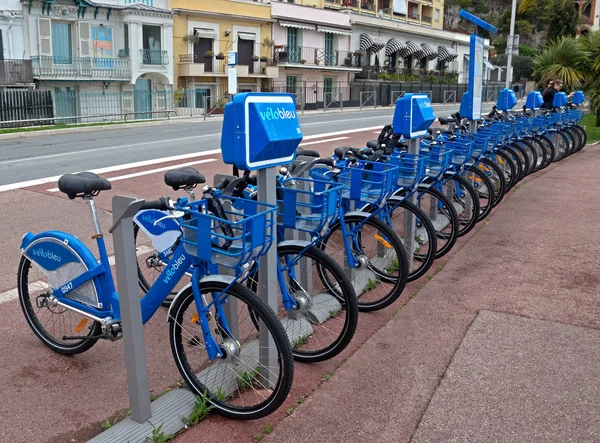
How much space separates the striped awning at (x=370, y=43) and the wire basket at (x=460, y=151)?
40.4 m

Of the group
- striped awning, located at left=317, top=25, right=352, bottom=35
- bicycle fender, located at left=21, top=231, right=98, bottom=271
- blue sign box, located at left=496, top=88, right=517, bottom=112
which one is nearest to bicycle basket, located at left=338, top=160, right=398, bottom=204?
bicycle fender, located at left=21, top=231, right=98, bottom=271

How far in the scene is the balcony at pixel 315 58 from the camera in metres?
39.2

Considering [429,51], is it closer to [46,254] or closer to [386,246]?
[386,246]

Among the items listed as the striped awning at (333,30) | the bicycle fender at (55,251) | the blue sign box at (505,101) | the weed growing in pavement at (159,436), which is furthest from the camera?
the striped awning at (333,30)

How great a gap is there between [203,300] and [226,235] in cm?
36

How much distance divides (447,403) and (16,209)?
631 cm

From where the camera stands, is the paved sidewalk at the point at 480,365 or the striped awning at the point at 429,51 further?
the striped awning at the point at 429,51

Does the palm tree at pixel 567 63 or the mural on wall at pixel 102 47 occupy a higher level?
the mural on wall at pixel 102 47

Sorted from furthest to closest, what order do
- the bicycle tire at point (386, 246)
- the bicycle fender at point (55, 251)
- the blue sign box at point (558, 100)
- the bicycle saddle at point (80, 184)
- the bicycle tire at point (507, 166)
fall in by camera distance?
the blue sign box at point (558, 100), the bicycle tire at point (507, 166), the bicycle tire at point (386, 246), the bicycle fender at point (55, 251), the bicycle saddle at point (80, 184)

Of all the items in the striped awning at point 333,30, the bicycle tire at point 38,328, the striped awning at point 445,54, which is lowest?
the bicycle tire at point 38,328

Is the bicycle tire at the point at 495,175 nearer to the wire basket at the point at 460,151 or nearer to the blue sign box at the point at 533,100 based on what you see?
the wire basket at the point at 460,151

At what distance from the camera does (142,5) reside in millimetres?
31312

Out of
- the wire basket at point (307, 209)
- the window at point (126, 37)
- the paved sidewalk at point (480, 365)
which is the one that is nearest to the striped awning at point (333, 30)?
the window at point (126, 37)

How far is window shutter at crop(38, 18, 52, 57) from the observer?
1125 inches
